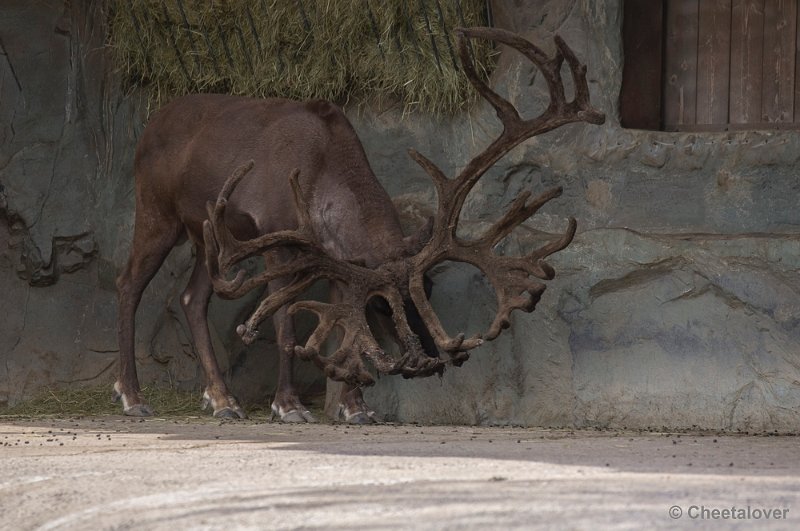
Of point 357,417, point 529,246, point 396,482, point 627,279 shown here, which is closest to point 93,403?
point 357,417

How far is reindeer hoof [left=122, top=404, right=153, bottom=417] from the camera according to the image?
8.66 m

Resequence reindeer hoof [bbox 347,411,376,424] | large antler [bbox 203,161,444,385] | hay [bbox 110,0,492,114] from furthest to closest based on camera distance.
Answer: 1. hay [bbox 110,0,492,114]
2. reindeer hoof [bbox 347,411,376,424]
3. large antler [bbox 203,161,444,385]

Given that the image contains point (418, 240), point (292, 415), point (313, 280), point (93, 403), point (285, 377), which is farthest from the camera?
point (93, 403)

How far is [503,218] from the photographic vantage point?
A: 754 cm

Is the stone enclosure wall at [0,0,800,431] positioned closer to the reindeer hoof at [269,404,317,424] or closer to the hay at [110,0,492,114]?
the hay at [110,0,492,114]

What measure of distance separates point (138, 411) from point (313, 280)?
1855 millimetres

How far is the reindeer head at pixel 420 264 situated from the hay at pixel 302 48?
1.05 m

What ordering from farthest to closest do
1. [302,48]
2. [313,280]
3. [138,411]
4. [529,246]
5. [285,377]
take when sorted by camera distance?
[302,48] → [138,411] → [285,377] → [529,246] → [313,280]

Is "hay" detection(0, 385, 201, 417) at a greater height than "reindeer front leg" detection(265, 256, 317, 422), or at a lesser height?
lesser

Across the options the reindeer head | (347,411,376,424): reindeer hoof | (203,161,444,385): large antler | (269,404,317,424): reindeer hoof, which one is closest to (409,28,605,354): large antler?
the reindeer head

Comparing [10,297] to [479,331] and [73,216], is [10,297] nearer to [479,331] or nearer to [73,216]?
[73,216]

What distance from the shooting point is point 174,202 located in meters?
8.77

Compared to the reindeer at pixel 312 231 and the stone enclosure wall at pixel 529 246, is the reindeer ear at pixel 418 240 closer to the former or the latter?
the reindeer at pixel 312 231

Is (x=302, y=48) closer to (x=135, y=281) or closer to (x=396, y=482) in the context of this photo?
(x=135, y=281)
